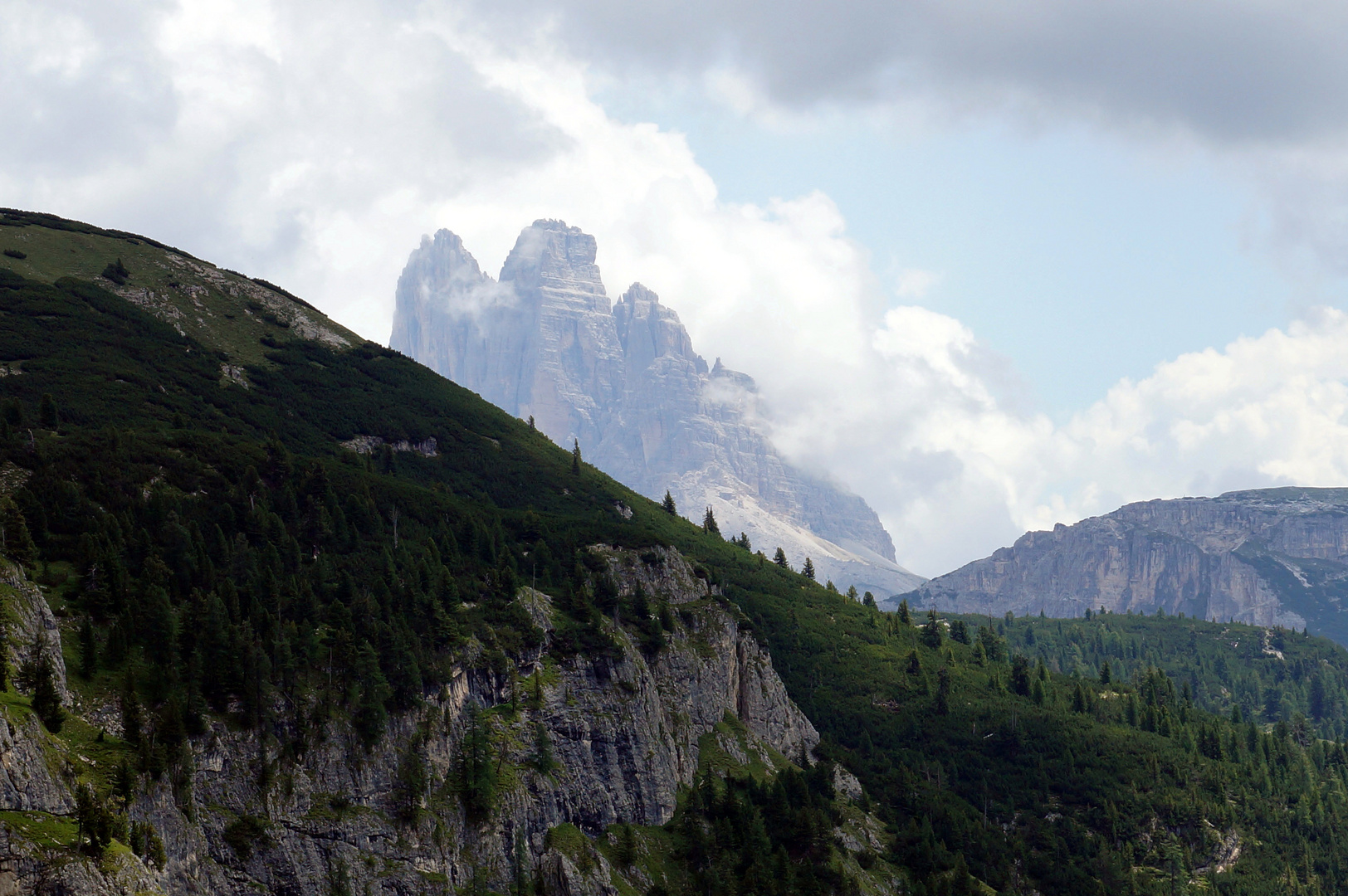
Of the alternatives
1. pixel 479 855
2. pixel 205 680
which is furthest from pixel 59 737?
pixel 479 855

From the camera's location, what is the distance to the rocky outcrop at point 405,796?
126 metres

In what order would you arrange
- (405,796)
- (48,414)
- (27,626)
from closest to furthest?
(27,626)
(405,796)
(48,414)

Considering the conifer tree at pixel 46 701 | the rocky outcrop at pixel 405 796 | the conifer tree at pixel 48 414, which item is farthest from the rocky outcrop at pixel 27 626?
the conifer tree at pixel 48 414

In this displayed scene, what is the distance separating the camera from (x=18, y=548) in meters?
140

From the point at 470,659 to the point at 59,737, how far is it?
71.7 m

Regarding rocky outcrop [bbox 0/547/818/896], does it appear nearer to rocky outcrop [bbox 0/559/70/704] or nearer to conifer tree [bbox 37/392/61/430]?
rocky outcrop [bbox 0/559/70/704]

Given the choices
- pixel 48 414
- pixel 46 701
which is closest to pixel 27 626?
pixel 46 701

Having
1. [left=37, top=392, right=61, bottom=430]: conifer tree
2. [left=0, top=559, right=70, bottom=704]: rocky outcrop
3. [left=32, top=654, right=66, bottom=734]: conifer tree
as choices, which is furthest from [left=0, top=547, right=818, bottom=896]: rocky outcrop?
[left=37, top=392, right=61, bottom=430]: conifer tree

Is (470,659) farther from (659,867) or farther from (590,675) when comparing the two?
(659,867)

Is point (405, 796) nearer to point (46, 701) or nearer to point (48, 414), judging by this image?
point (46, 701)

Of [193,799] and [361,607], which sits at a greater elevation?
[361,607]

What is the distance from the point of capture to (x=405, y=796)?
156 meters

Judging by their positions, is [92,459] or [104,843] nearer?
[104,843]

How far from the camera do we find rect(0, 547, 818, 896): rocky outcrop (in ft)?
414
